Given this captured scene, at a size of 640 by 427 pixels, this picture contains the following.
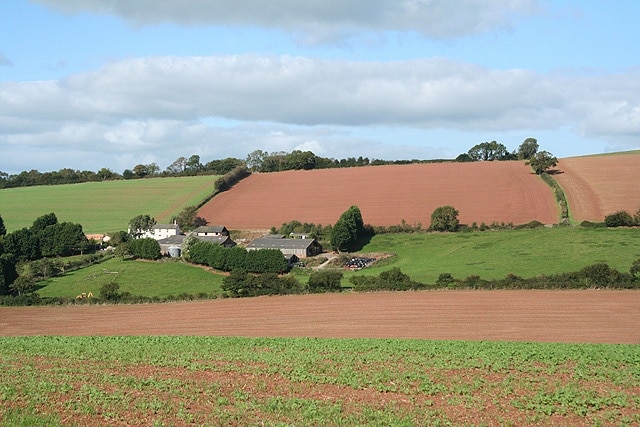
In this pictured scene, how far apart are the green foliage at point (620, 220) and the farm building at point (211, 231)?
173 ft

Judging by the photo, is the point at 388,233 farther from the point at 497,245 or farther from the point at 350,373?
the point at 350,373

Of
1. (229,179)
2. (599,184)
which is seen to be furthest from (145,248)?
(599,184)

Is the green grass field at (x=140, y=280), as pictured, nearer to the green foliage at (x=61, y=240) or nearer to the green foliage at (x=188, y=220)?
the green foliage at (x=61, y=240)

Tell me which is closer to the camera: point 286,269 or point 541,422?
point 541,422

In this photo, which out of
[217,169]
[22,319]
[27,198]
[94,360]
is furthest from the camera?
[217,169]

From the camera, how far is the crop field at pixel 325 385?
17.8m

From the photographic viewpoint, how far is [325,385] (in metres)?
20.7

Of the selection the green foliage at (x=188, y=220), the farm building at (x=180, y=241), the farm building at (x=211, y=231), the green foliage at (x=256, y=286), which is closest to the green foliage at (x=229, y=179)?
the green foliage at (x=188, y=220)

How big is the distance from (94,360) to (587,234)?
63981 millimetres

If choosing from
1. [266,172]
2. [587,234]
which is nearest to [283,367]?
[587,234]

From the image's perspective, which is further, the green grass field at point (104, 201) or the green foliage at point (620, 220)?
the green grass field at point (104, 201)

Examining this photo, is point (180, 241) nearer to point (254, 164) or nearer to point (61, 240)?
point (61, 240)

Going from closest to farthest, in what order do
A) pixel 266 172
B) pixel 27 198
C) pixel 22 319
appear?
1. pixel 22 319
2. pixel 27 198
3. pixel 266 172

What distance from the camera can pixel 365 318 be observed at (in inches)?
1633
